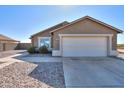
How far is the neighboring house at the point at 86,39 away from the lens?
16.1 meters

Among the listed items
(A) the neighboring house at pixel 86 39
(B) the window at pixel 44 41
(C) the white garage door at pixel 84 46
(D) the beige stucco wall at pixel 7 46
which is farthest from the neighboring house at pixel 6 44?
(C) the white garage door at pixel 84 46

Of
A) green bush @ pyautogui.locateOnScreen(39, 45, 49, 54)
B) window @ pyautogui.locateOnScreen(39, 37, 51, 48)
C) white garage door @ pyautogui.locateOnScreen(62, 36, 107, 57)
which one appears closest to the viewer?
white garage door @ pyautogui.locateOnScreen(62, 36, 107, 57)

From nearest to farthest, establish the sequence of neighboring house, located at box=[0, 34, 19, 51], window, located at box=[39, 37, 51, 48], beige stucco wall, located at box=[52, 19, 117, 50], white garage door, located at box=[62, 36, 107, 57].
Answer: white garage door, located at box=[62, 36, 107, 57] → beige stucco wall, located at box=[52, 19, 117, 50] → window, located at box=[39, 37, 51, 48] → neighboring house, located at box=[0, 34, 19, 51]

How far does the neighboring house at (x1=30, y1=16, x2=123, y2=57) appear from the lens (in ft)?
52.8

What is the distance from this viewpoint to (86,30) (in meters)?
16.4

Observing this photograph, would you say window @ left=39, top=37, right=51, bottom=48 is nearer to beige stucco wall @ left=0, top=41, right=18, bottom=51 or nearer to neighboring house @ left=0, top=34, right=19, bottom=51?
neighboring house @ left=0, top=34, right=19, bottom=51

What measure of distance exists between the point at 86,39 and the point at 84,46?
71 centimetres

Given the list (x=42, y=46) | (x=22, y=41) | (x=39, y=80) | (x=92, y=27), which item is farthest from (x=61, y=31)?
(x=22, y=41)

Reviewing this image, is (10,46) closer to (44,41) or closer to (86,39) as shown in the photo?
(44,41)

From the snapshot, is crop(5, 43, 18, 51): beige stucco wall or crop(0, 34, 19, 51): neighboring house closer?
crop(0, 34, 19, 51): neighboring house

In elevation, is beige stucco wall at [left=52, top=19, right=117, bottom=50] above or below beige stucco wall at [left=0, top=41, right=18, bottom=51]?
above

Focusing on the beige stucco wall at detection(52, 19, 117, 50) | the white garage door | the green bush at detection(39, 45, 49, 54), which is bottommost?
the green bush at detection(39, 45, 49, 54)

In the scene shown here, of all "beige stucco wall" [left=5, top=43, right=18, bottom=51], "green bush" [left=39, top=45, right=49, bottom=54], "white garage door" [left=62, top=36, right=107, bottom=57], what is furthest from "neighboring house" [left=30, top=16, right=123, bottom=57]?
"beige stucco wall" [left=5, top=43, right=18, bottom=51]

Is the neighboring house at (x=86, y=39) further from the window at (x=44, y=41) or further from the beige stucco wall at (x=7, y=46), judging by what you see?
the beige stucco wall at (x=7, y=46)
